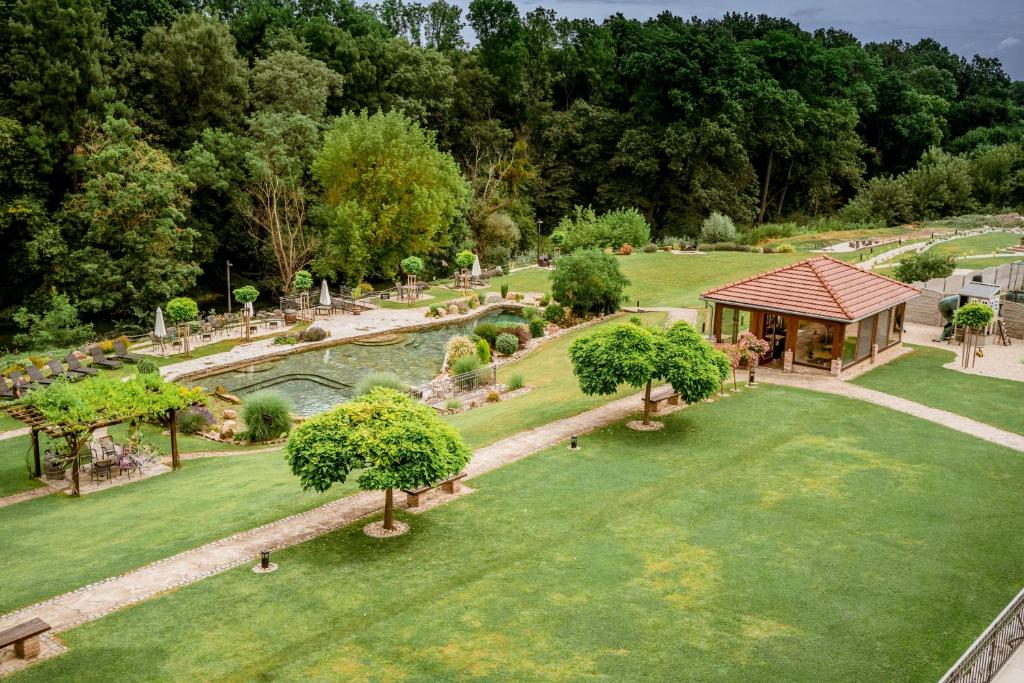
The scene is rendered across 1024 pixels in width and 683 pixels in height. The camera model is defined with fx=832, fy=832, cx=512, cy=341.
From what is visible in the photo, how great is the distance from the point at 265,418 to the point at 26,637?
1348 centimetres

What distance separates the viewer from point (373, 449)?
14.2 metres

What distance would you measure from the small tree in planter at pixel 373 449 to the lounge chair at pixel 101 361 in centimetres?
1898

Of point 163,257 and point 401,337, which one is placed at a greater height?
point 163,257

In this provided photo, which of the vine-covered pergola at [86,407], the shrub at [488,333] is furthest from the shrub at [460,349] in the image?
the vine-covered pergola at [86,407]

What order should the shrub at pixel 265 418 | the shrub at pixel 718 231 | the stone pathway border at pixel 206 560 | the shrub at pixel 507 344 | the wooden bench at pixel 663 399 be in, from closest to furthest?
the stone pathway border at pixel 206 560 < the wooden bench at pixel 663 399 < the shrub at pixel 265 418 < the shrub at pixel 507 344 < the shrub at pixel 718 231

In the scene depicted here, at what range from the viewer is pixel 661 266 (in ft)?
152

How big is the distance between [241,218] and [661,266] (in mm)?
25332

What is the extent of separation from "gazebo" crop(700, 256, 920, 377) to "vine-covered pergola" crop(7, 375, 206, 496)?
685 inches

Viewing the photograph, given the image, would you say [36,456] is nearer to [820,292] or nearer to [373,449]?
[373,449]

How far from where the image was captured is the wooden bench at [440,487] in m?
16.1

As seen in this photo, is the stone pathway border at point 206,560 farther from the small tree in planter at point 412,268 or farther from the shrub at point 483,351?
the small tree in planter at point 412,268

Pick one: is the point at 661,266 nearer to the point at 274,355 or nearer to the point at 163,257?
the point at 274,355

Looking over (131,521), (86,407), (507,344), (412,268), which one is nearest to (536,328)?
(507,344)

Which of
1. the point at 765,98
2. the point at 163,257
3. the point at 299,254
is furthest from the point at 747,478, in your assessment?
the point at 765,98
